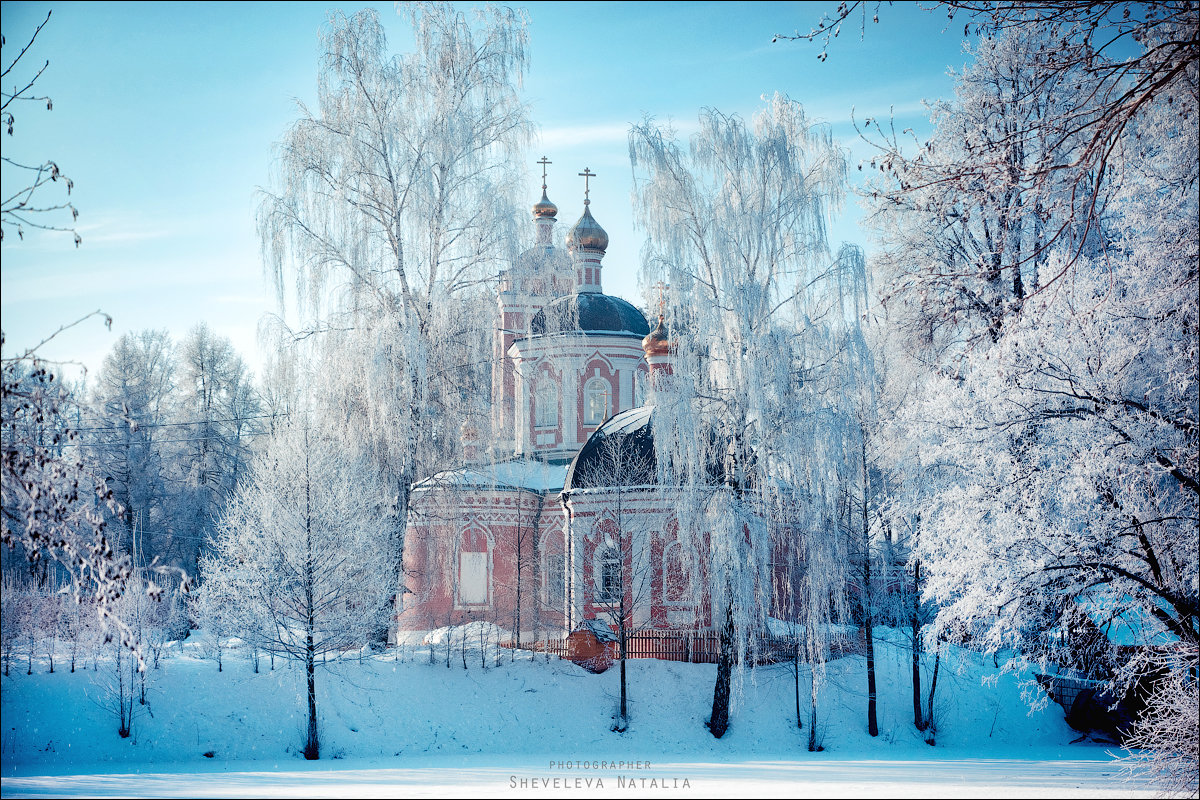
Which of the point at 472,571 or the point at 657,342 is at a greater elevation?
the point at 657,342

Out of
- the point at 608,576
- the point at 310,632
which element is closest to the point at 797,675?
the point at 608,576

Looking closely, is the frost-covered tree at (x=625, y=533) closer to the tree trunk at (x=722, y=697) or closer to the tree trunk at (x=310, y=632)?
the tree trunk at (x=722, y=697)

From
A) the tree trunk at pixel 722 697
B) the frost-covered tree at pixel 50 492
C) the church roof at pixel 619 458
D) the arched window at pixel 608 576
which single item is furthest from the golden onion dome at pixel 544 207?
the frost-covered tree at pixel 50 492

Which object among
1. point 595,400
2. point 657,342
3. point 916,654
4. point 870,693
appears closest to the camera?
point 870,693

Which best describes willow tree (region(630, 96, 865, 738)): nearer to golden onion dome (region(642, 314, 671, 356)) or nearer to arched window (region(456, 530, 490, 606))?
golden onion dome (region(642, 314, 671, 356))

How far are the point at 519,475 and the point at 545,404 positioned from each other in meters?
4.07

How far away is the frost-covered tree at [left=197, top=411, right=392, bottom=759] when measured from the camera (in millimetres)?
16203

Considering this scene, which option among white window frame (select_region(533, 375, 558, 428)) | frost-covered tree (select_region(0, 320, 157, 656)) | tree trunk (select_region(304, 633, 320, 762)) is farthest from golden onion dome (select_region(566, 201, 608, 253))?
frost-covered tree (select_region(0, 320, 157, 656))

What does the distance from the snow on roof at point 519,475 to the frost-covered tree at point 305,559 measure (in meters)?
3.74

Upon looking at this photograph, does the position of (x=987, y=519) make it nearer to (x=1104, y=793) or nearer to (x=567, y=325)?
(x=1104, y=793)

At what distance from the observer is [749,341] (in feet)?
50.1

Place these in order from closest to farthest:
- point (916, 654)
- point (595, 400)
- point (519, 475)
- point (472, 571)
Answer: point (916, 654)
point (472, 571)
point (519, 475)
point (595, 400)

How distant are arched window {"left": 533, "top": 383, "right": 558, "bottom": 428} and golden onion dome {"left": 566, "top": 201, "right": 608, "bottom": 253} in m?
5.55

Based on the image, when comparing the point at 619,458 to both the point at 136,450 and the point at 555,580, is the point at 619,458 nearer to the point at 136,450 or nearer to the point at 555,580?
the point at 555,580
